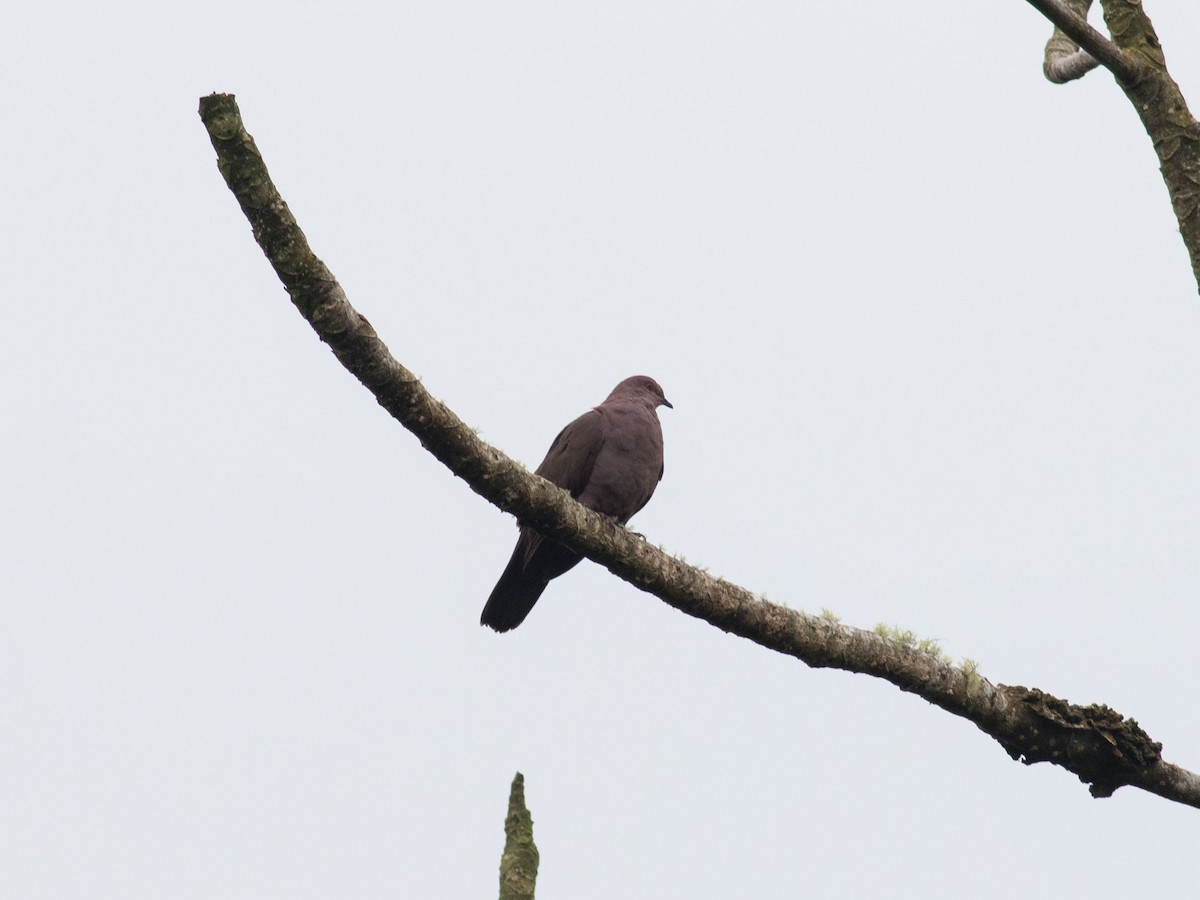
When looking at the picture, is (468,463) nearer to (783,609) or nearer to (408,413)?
(408,413)

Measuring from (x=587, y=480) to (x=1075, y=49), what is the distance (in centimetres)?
301

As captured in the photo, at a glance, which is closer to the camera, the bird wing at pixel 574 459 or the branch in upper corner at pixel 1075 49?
the branch in upper corner at pixel 1075 49

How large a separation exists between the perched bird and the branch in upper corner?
9.19ft

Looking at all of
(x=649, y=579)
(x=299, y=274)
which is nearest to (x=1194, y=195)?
(x=649, y=579)

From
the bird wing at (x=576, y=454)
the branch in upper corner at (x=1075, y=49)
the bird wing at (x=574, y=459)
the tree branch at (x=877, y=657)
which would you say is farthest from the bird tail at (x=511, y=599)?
the branch in upper corner at (x=1075, y=49)

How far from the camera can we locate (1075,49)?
497 cm

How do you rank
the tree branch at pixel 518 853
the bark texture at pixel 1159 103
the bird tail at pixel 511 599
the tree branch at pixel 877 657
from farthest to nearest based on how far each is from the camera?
the bird tail at pixel 511 599 < the tree branch at pixel 877 657 < the bark texture at pixel 1159 103 < the tree branch at pixel 518 853

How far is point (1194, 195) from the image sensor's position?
4.39 m

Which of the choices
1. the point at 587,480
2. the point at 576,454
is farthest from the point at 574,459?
the point at 587,480

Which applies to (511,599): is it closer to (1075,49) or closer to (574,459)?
(574,459)

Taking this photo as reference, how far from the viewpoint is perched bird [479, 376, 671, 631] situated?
6.99 meters

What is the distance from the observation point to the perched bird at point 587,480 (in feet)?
22.9

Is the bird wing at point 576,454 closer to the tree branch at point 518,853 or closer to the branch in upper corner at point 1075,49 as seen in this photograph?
the branch in upper corner at point 1075,49

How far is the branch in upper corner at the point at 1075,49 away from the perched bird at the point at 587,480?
110 inches
